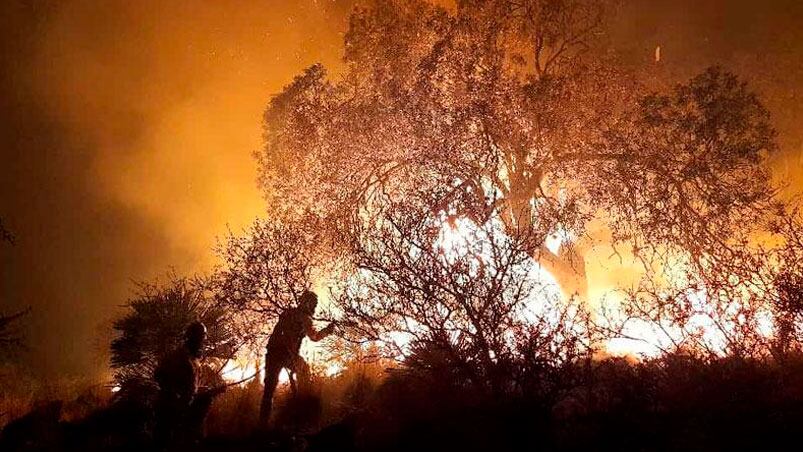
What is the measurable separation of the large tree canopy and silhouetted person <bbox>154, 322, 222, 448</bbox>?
5.87 metres

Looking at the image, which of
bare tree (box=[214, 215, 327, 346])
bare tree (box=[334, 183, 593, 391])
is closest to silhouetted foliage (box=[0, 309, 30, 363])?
bare tree (box=[214, 215, 327, 346])

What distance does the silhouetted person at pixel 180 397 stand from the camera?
8.02 m

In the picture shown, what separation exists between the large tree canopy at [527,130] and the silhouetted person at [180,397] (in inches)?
231

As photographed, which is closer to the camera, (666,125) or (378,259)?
(378,259)

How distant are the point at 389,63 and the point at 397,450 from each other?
11139 mm

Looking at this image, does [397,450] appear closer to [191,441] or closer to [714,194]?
[191,441]

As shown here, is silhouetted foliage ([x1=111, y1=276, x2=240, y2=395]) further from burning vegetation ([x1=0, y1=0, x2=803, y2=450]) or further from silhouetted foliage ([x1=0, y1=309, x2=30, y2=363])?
silhouetted foliage ([x1=0, y1=309, x2=30, y2=363])

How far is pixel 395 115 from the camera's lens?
578 inches

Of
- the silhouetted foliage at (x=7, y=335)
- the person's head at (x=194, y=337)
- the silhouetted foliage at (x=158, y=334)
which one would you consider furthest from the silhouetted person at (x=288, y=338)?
the silhouetted foliage at (x=7, y=335)


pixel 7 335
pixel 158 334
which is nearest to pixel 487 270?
pixel 158 334

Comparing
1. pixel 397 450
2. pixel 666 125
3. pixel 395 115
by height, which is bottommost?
pixel 397 450

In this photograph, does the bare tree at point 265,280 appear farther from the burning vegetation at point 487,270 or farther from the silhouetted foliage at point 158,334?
the silhouetted foliage at point 158,334

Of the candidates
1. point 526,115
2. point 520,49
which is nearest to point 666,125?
point 526,115

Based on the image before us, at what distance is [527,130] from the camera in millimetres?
14734
